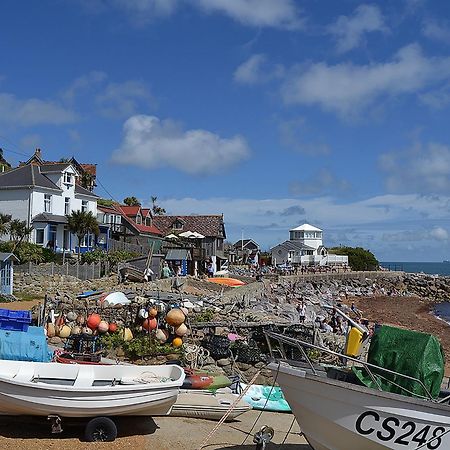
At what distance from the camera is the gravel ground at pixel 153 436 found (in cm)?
1080

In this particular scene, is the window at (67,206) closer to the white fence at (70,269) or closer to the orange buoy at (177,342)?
the white fence at (70,269)

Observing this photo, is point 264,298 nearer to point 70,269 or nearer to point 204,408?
point 70,269

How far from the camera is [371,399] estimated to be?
9.55 meters

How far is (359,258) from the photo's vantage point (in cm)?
9681

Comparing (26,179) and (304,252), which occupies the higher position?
(26,179)

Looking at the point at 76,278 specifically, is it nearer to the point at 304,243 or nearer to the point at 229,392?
the point at 229,392

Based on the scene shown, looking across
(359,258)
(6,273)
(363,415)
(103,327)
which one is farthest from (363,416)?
(359,258)

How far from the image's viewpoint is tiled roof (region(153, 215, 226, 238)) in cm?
5997

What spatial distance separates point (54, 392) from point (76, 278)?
82.9ft

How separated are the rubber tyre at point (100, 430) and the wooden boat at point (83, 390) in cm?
13

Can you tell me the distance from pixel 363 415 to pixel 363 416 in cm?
2

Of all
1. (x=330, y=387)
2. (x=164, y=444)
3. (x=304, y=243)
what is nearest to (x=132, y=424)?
(x=164, y=444)

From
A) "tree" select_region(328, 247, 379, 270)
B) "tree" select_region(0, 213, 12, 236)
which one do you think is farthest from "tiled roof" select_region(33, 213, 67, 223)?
"tree" select_region(328, 247, 379, 270)

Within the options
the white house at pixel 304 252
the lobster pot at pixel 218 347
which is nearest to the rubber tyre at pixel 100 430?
the lobster pot at pixel 218 347
